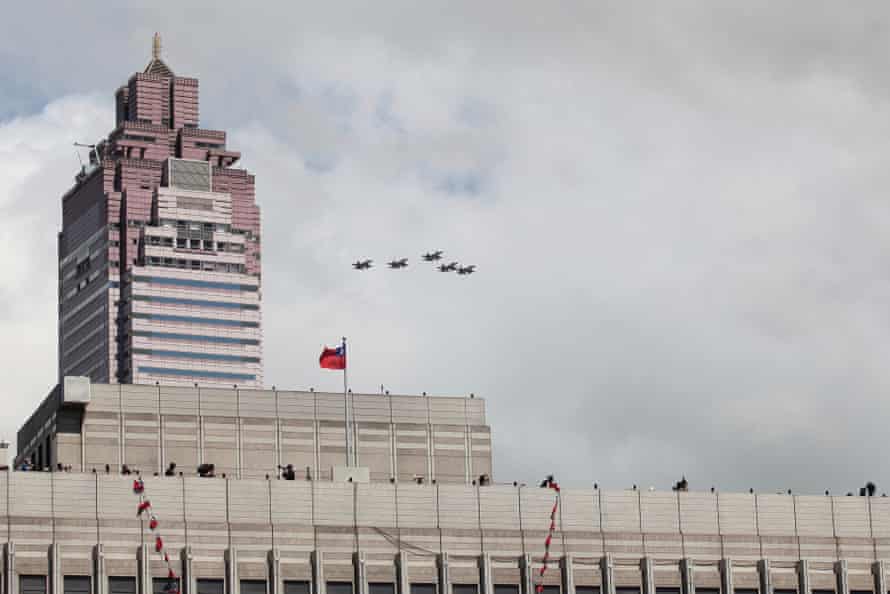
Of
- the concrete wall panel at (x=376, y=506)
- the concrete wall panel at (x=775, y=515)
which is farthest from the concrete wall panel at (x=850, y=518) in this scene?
the concrete wall panel at (x=376, y=506)

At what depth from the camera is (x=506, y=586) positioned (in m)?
143

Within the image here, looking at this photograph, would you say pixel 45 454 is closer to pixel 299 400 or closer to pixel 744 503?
pixel 299 400

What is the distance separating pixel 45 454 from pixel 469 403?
33.9 m

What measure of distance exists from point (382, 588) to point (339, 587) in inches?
109

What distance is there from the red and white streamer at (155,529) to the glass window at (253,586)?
13.3 feet

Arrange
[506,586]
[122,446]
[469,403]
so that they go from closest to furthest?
[506,586], [122,446], [469,403]

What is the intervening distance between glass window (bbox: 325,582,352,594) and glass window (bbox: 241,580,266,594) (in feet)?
13.0

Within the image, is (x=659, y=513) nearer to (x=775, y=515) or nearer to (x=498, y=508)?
(x=775, y=515)

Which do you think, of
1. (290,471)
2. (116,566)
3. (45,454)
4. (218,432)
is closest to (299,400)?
(218,432)

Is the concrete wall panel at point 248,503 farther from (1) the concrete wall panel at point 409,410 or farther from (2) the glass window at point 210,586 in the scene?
(1) the concrete wall panel at point 409,410

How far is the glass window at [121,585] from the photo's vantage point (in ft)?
437

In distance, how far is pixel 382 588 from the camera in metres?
140

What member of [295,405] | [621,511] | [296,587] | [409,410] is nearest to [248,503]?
[296,587]

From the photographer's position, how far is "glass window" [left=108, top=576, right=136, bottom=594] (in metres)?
133
